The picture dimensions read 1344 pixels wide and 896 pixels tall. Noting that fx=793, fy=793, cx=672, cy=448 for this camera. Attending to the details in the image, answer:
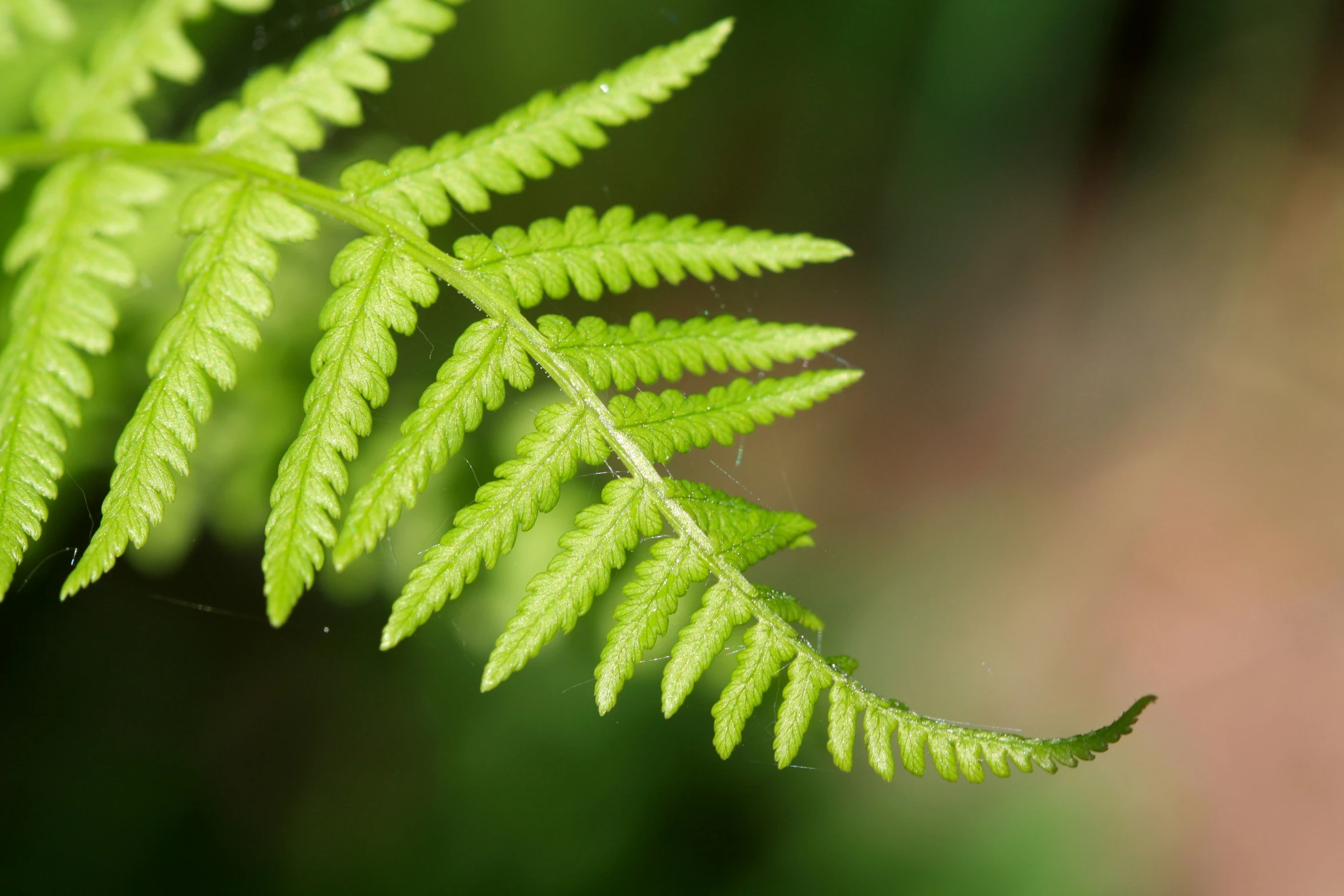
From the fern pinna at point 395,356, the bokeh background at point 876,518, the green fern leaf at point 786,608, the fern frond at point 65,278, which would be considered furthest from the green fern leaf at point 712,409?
the bokeh background at point 876,518

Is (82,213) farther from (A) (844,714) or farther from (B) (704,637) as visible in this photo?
(A) (844,714)

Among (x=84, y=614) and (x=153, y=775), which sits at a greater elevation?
(x=84, y=614)

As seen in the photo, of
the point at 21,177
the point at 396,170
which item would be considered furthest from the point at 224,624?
the point at 396,170

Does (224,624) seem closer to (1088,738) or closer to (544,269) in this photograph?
(544,269)

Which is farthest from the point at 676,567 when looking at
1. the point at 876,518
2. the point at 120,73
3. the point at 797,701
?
the point at 876,518

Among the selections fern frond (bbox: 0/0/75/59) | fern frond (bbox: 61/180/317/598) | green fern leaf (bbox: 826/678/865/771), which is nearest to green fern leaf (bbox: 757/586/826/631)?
green fern leaf (bbox: 826/678/865/771)
